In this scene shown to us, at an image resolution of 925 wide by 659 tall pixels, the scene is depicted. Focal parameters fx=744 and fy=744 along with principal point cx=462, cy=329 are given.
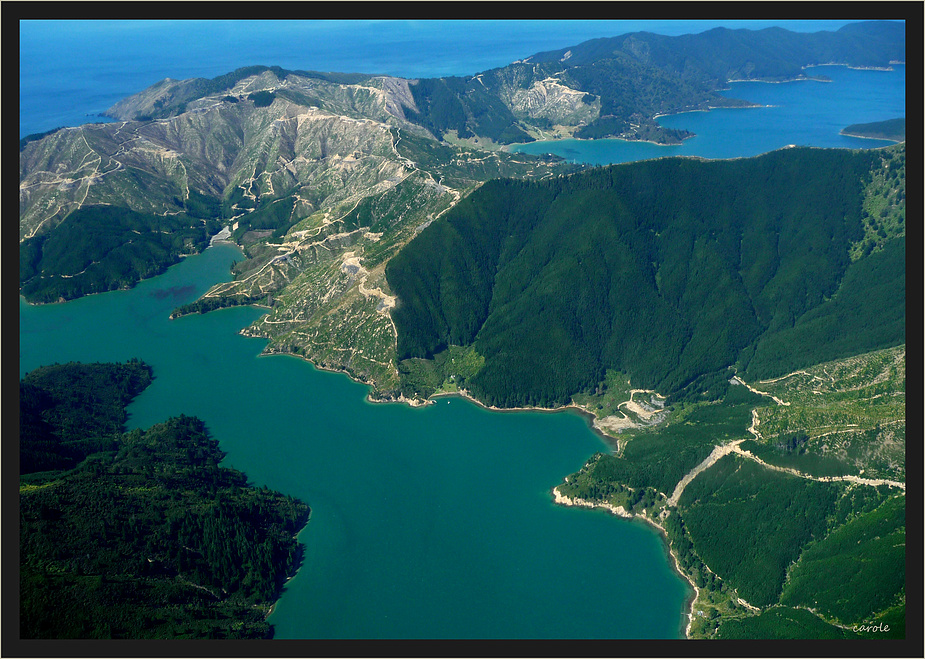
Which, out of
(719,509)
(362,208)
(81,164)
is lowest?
(719,509)

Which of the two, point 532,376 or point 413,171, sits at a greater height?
point 413,171

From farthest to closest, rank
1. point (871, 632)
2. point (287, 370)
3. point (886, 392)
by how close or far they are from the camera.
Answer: point (287, 370)
point (886, 392)
point (871, 632)

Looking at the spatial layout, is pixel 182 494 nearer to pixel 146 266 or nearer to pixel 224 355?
pixel 224 355

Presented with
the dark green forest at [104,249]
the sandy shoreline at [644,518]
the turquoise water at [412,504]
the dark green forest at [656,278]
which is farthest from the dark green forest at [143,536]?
the dark green forest at [104,249]

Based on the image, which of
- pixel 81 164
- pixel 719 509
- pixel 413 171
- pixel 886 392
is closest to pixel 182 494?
pixel 719 509

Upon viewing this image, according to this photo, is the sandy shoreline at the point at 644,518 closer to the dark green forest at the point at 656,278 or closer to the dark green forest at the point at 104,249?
the dark green forest at the point at 656,278

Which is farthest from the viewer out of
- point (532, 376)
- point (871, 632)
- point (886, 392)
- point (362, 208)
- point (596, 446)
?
point (362, 208)
